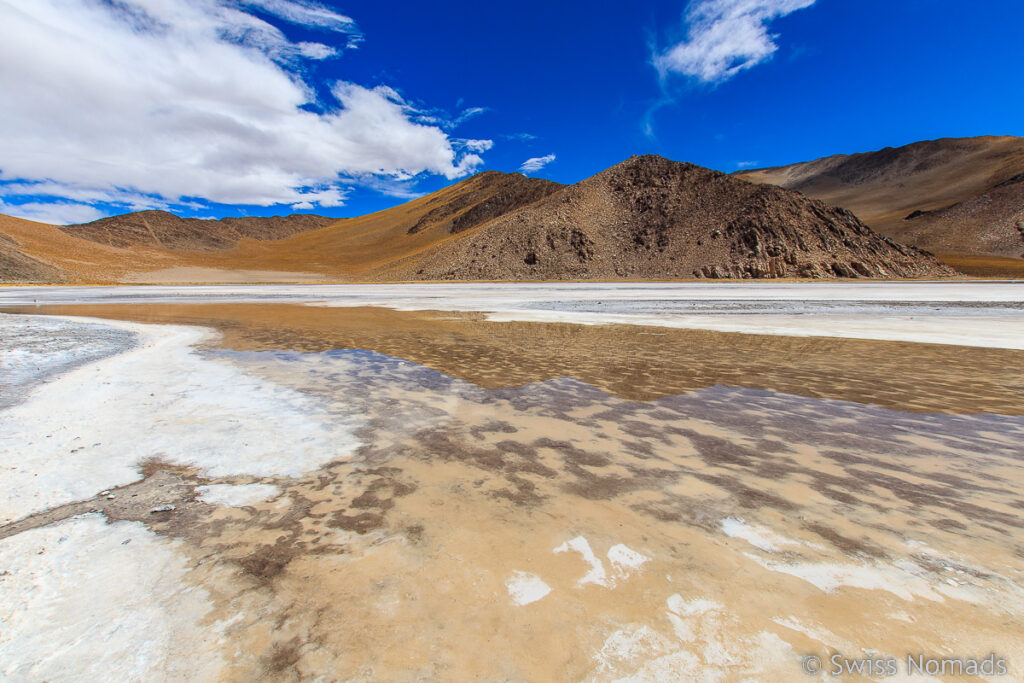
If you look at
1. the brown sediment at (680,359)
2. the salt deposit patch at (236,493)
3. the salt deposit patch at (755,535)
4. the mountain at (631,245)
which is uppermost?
the mountain at (631,245)

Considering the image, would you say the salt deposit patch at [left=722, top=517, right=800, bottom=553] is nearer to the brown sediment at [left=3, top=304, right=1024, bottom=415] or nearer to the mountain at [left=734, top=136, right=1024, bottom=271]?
the brown sediment at [left=3, top=304, right=1024, bottom=415]

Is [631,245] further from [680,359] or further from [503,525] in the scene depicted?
[503,525]

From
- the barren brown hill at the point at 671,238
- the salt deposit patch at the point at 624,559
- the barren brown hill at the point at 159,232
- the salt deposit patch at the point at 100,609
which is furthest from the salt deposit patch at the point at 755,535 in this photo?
the barren brown hill at the point at 159,232

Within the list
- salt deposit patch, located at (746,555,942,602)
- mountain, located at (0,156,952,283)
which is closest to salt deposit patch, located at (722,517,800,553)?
salt deposit patch, located at (746,555,942,602)

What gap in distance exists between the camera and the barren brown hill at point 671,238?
5272cm

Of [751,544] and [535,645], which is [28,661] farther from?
[751,544]

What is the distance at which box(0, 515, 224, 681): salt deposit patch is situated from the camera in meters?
2.00

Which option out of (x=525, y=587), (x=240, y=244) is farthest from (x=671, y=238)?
(x=240, y=244)

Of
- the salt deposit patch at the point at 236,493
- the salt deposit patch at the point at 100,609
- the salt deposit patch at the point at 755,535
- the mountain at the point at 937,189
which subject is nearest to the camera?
the salt deposit patch at the point at 100,609

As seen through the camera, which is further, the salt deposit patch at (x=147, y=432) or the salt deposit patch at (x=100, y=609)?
the salt deposit patch at (x=147, y=432)

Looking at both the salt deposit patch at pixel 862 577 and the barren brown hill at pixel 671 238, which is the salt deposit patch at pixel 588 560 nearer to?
the salt deposit patch at pixel 862 577

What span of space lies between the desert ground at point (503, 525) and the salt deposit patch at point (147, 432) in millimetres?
40

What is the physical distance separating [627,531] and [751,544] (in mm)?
772

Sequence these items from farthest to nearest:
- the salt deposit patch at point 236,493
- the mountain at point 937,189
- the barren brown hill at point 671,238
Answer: the mountain at point 937,189 < the barren brown hill at point 671,238 < the salt deposit patch at point 236,493
